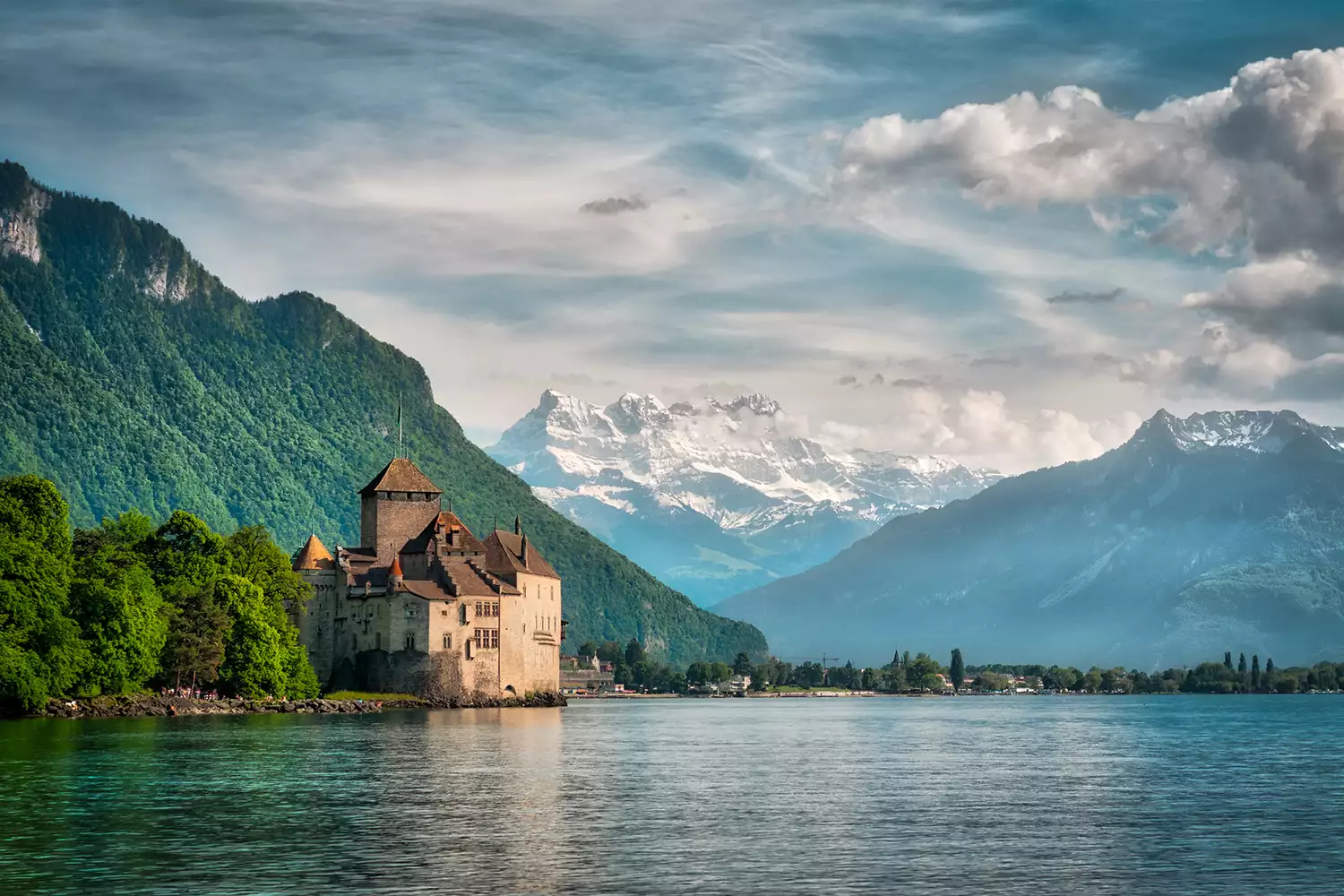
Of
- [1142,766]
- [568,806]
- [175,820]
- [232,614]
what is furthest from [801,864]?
[232,614]

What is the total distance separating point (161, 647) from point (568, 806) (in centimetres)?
7889

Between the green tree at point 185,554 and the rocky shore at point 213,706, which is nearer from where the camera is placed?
the rocky shore at point 213,706

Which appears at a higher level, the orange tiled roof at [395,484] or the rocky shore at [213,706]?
the orange tiled roof at [395,484]

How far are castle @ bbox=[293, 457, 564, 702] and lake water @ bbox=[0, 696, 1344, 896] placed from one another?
6135 cm

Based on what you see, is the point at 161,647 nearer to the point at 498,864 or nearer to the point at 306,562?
the point at 306,562

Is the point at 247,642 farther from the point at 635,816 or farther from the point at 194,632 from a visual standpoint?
the point at 635,816

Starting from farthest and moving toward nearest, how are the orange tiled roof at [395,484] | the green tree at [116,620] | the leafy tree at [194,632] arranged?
the orange tiled roof at [395,484] < the leafy tree at [194,632] < the green tree at [116,620]

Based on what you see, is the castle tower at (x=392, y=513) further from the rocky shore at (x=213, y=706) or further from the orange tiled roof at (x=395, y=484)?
the rocky shore at (x=213, y=706)

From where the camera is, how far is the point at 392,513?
194875 millimetres

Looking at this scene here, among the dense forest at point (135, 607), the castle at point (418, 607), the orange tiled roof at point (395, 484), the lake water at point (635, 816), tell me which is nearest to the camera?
the lake water at point (635, 816)

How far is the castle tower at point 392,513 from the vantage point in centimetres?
19412

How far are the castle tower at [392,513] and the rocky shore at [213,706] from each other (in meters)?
20.3

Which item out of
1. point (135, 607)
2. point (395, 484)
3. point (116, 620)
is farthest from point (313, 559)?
point (116, 620)

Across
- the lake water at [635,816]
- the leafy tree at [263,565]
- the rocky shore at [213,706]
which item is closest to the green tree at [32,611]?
the rocky shore at [213,706]
